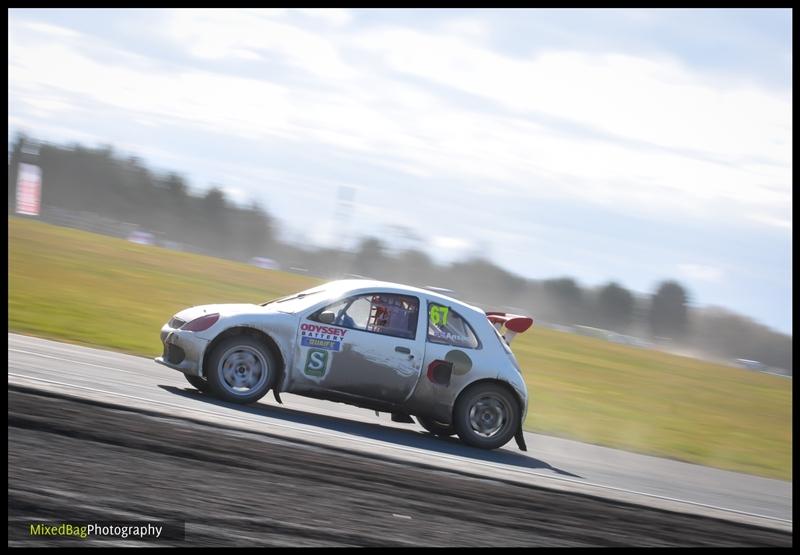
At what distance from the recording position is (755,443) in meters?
21.0

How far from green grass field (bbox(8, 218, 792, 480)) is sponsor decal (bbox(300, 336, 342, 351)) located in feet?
20.0

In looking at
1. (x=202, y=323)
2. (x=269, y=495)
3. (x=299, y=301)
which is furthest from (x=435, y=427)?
(x=269, y=495)

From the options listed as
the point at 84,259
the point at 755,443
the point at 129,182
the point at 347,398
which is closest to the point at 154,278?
the point at 84,259

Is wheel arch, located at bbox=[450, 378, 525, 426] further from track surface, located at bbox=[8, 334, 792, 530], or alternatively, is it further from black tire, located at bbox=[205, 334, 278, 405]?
black tire, located at bbox=[205, 334, 278, 405]

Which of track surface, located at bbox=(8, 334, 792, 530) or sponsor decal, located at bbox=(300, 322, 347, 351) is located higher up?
sponsor decal, located at bbox=(300, 322, 347, 351)

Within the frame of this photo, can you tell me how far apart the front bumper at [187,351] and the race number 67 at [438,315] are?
237 centimetres

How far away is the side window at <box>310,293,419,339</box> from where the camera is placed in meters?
9.91

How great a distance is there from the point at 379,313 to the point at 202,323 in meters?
1.80

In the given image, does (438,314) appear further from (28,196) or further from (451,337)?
(28,196)

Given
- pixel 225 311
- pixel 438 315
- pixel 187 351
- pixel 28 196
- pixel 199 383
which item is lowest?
pixel 199 383

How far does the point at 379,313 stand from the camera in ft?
32.9

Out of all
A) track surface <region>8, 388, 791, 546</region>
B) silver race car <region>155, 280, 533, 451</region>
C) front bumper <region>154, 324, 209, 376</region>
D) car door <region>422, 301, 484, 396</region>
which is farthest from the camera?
car door <region>422, 301, 484, 396</region>

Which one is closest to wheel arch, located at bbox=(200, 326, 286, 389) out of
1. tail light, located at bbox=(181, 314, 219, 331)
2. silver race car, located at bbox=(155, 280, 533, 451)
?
silver race car, located at bbox=(155, 280, 533, 451)

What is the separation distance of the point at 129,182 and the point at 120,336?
60.8m
